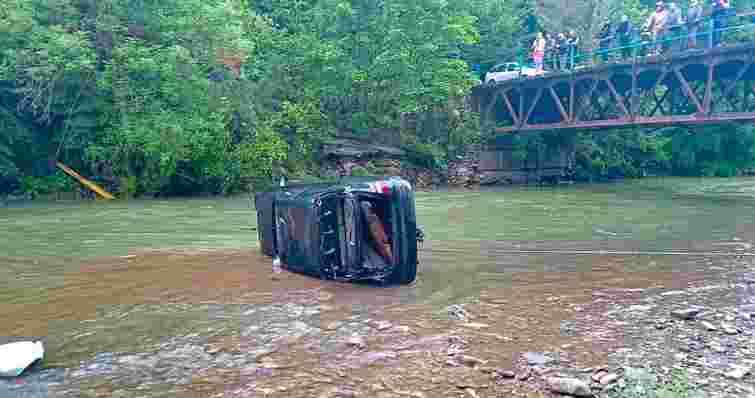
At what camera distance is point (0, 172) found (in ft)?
70.0

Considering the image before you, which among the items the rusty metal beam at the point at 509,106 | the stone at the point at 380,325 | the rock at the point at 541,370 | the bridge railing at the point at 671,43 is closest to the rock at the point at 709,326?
the rock at the point at 541,370

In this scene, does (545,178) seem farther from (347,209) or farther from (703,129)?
(347,209)

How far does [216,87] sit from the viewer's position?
914 inches

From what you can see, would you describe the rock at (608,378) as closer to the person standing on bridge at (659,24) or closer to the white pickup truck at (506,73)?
the person standing on bridge at (659,24)

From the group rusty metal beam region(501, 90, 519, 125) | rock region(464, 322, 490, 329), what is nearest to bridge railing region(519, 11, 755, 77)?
rusty metal beam region(501, 90, 519, 125)

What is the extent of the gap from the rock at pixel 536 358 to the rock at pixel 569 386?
38cm

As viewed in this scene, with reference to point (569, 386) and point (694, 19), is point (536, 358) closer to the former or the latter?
point (569, 386)

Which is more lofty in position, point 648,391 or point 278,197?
point 278,197

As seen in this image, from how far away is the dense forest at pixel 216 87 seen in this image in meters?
20.3

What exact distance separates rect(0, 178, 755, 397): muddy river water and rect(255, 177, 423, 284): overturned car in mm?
256

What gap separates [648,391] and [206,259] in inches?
269

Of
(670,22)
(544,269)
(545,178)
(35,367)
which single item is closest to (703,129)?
(545,178)

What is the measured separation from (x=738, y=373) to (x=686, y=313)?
148 centimetres

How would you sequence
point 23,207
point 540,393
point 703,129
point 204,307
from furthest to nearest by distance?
point 703,129 → point 23,207 → point 204,307 → point 540,393
